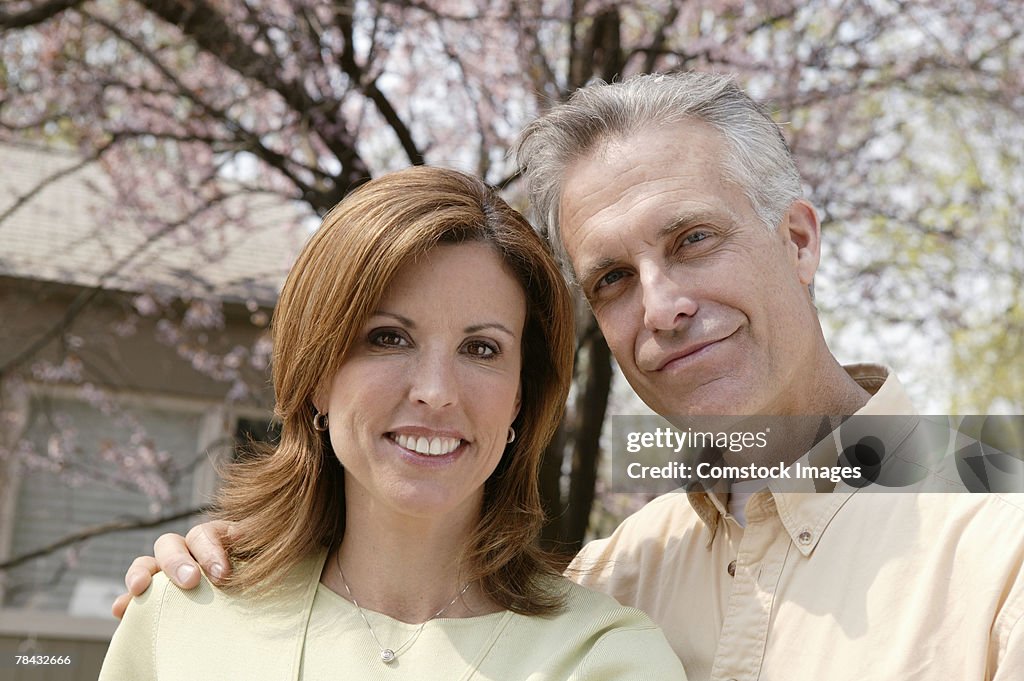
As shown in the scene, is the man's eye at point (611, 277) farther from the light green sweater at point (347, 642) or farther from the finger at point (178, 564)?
the finger at point (178, 564)

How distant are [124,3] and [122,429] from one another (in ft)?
10.7

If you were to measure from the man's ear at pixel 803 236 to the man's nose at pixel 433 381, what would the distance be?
846 mm

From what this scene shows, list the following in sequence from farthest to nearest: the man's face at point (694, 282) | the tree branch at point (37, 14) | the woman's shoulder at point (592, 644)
A: the tree branch at point (37, 14) < the man's face at point (694, 282) < the woman's shoulder at point (592, 644)

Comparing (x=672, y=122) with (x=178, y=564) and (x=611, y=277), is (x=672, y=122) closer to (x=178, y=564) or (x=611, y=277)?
(x=611, y=277)

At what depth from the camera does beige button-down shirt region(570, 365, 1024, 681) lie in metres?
1.82

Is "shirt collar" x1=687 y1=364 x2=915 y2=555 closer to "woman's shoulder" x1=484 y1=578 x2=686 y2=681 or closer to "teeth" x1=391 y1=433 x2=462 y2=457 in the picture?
"woman's shoulder" x1=484 y1=578 x2=686 y2=681

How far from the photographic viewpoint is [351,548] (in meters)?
2.33

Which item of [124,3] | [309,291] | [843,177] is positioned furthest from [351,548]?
[843,177]

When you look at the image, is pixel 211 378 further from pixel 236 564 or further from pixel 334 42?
pixel 236 564

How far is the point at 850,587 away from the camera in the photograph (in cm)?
200

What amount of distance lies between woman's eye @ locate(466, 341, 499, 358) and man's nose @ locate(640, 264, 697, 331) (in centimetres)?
33

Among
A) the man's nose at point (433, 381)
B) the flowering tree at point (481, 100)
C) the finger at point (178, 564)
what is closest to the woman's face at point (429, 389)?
the man's nose at point (433, 381)

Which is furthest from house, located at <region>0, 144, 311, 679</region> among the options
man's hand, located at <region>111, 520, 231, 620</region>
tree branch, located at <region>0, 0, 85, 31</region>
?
man's hand, located at <region>111, 520, 231, 620</region>

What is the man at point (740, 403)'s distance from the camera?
6.20 feet
